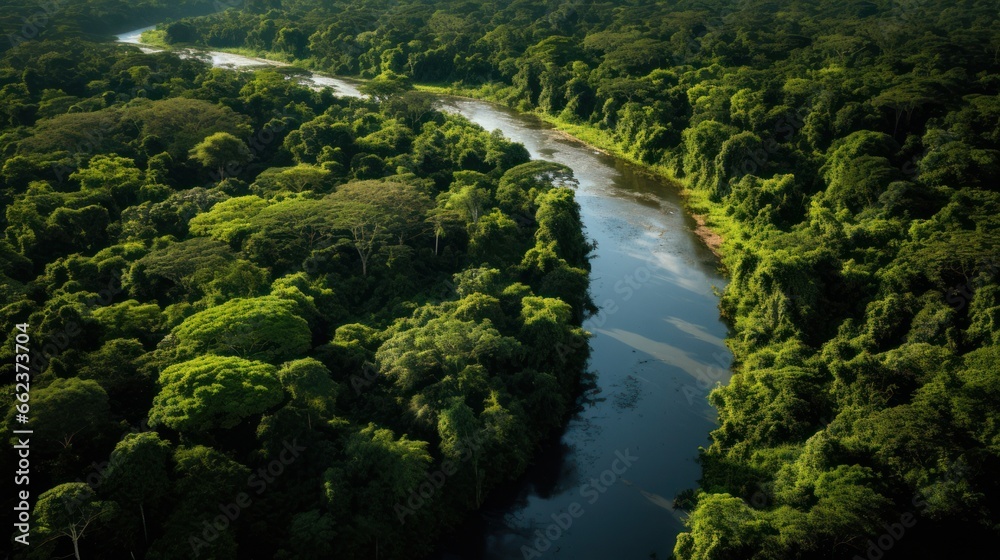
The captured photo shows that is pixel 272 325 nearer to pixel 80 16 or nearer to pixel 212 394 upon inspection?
pixel 212 394

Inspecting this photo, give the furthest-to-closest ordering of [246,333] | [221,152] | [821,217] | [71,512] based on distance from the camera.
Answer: [221,152] < [821,217] < [246,333] < [71,512]

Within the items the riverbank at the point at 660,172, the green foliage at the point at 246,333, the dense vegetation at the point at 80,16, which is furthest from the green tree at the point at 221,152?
the riverbank at the point at 660,172

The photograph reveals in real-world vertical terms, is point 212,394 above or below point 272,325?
below

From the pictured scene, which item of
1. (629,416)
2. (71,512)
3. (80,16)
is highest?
(80,16)

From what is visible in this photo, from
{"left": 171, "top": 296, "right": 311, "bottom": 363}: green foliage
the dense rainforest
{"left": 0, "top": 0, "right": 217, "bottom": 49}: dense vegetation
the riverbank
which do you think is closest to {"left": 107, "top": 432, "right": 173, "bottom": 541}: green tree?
{"left": 171, "top": 296, "right": 311, "bottom": 363}: green foliage

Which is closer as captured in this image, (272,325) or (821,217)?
(272,325)

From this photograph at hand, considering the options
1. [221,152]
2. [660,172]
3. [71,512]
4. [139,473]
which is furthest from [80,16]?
[71,512]

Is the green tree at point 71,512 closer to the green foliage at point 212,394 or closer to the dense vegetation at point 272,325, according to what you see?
the dense vegetation at point 272,325
